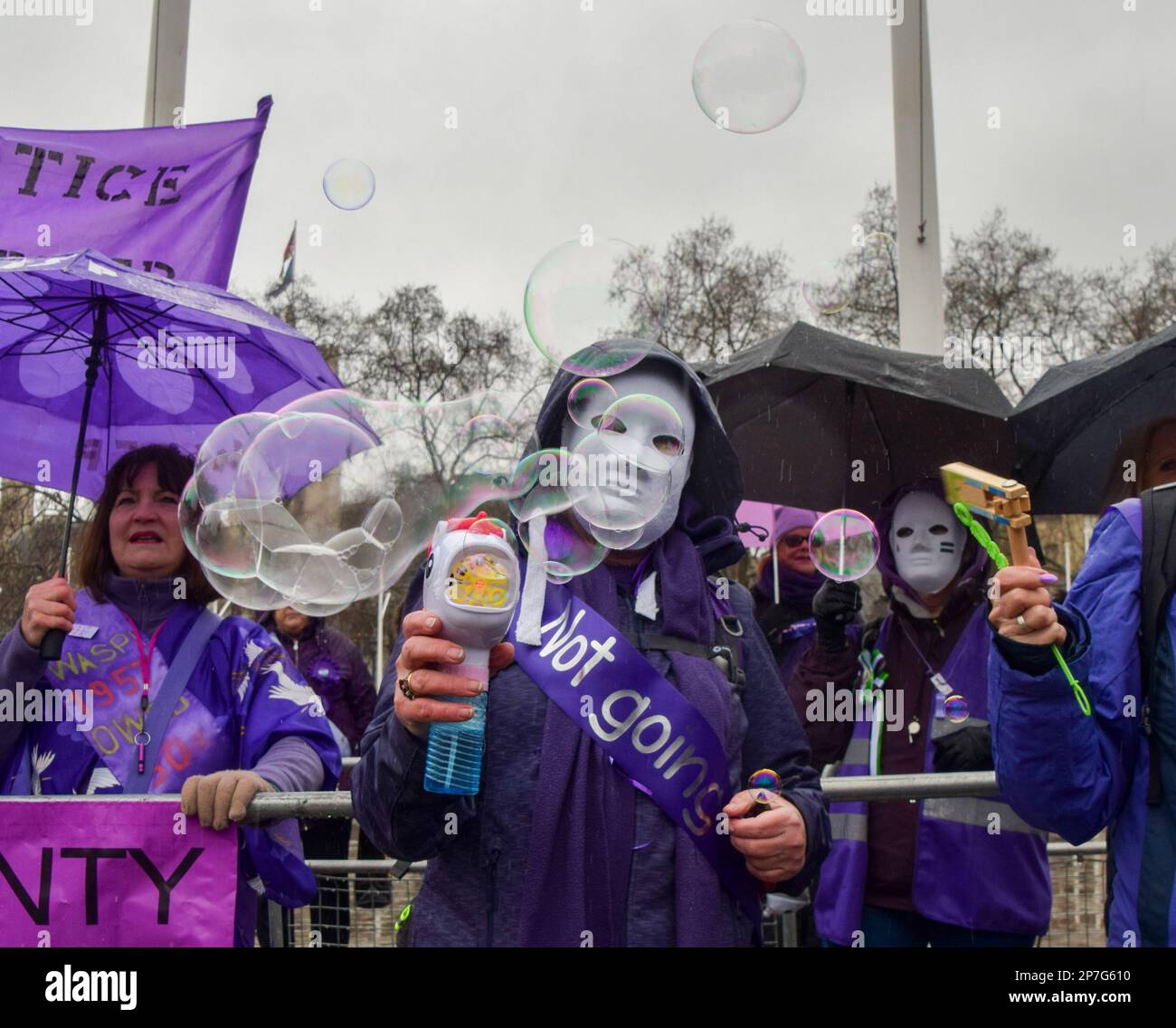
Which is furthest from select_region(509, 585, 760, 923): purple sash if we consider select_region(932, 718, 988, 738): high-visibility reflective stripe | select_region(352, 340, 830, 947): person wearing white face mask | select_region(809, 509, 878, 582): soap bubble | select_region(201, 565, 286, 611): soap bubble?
select_region(809, 509, 878, 582): soap bubble

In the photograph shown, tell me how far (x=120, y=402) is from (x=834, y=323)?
62.3 feet

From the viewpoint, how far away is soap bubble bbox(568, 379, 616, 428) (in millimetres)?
2629

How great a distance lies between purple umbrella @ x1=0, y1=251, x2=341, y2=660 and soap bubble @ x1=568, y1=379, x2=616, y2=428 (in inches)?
46.1

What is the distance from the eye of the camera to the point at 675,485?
261 cm

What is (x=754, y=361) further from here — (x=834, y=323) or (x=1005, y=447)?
(x=834, y=323)

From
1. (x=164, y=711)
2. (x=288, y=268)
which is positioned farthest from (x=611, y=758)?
(x=288, y=268)

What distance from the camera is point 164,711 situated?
283 centimetres

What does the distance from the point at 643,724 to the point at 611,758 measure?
0.09 m

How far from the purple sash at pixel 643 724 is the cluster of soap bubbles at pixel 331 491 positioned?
1.80ft

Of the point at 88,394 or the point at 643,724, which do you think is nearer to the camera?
the point at 643,724

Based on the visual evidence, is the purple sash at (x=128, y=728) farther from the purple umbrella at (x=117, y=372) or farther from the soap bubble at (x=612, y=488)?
the soap bubble at (x=612, y=488)

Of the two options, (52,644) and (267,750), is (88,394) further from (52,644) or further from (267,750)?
(267,750)

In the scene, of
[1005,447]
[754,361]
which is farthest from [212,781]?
[1005,447]

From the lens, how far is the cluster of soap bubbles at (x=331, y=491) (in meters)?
2.82
